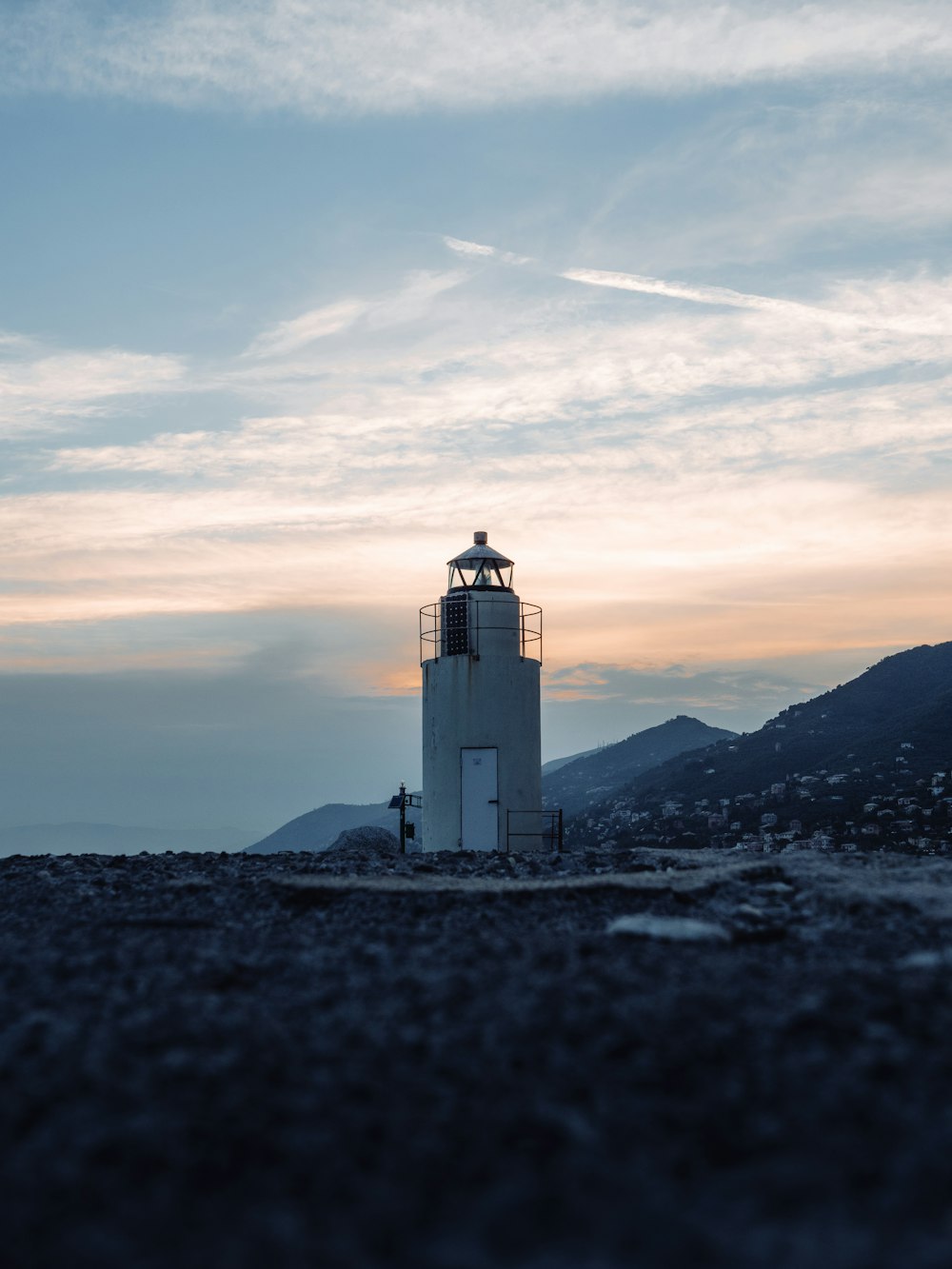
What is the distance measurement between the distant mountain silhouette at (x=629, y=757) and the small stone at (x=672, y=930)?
12531cm

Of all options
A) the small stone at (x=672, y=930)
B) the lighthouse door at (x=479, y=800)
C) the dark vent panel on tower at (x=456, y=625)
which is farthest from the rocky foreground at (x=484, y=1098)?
the dark vent panel on tower at (x=456, y=625)

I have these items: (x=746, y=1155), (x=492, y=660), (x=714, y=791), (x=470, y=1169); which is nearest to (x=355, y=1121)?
(x=470, y=1169)

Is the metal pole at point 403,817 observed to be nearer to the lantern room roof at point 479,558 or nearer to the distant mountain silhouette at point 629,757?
the lantern room roof at point 479,558

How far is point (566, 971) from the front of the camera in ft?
28.3

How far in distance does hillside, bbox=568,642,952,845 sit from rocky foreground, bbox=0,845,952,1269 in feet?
140

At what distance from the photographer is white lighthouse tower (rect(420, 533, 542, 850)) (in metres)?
25.2

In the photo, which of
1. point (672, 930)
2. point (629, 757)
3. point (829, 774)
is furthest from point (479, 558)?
point (629, 757)

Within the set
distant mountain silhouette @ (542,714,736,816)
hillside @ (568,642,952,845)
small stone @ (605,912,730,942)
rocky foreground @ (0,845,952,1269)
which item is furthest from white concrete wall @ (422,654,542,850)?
distant mountain silhouette @ (542,714,736,816)

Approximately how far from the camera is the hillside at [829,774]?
62.2m

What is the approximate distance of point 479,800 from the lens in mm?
25188

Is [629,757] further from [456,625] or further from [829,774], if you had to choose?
[456,625]

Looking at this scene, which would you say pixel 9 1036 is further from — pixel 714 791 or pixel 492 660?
pixel 714 791

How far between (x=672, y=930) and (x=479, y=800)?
15.1 m

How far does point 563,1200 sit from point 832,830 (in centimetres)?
5492
